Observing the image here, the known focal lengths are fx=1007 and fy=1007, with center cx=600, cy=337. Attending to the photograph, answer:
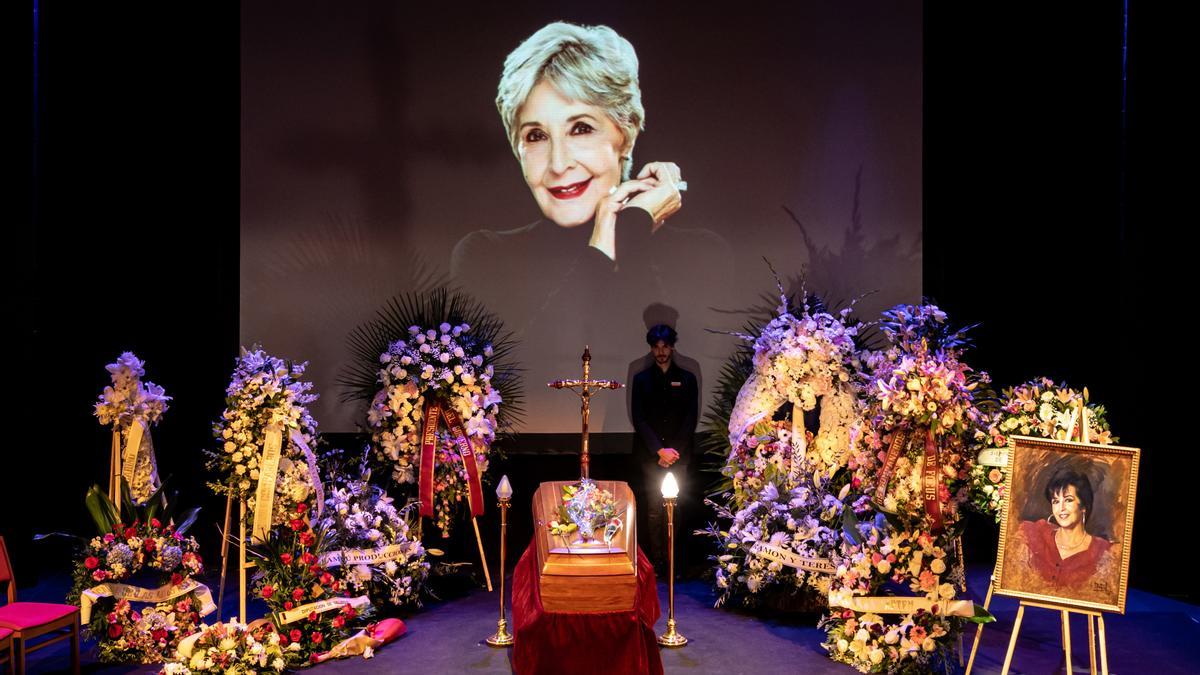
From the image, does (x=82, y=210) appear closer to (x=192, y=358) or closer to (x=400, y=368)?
(x=192, y=358)

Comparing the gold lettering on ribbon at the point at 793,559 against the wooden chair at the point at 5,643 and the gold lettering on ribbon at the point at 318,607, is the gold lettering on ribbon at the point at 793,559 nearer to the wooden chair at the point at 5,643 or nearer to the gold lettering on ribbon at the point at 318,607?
the gold lettering on ribbon at the point at 318,607

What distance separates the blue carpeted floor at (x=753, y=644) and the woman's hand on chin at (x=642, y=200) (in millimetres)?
2770

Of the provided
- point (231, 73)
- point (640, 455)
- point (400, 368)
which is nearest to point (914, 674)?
point (640, 455)

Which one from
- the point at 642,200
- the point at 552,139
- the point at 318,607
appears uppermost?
the point at 552,139

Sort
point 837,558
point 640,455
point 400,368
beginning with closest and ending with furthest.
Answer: point 837,558 < point 400,368 < point 640,455

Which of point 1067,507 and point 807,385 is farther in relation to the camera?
point 807,385

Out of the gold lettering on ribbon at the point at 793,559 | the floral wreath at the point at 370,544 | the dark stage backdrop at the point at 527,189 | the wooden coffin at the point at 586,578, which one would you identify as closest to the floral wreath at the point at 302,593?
the floral wreath at the point at 370,544

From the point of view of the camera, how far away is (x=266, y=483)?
17.5 ft

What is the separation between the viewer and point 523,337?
7.63 m

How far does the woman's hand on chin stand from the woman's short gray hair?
1.33ft

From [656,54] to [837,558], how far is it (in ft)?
13.5

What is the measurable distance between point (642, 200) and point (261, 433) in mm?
3537

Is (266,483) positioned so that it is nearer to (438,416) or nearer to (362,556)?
(362,556)

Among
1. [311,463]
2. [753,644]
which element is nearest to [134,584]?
[311,463]
